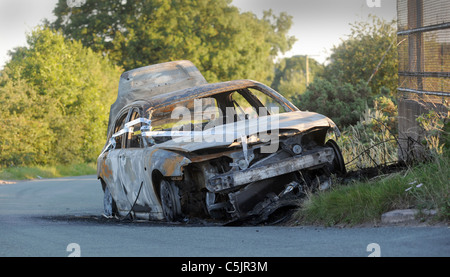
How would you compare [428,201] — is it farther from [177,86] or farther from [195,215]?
[177,86]

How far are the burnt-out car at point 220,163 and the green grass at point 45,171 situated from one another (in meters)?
21.0

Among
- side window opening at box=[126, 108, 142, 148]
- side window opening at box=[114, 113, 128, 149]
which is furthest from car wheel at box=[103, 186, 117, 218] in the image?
side window opening at box=[126, 108, 142, 148]

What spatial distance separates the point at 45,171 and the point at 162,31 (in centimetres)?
2125

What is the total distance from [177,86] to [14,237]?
5.16m

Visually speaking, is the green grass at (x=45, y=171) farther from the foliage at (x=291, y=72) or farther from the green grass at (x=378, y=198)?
the foliage at (x=291, y=72)

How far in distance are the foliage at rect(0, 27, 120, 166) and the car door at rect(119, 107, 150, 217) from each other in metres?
25.0

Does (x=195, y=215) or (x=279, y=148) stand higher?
(x=279, y=148)

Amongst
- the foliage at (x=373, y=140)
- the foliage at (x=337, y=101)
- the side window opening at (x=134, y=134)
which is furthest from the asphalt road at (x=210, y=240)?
the foliage at (x=337, y=101)

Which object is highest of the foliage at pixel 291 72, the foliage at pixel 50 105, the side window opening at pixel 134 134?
the side window opening at pixel 134 134

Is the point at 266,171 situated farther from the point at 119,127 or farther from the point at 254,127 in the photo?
the point at 119,127

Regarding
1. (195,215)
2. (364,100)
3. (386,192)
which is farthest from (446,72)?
(364,100)

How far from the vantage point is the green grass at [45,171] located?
3141 cm

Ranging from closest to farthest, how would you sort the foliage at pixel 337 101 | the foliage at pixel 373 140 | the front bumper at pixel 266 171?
the front bumper at pixel 266 171 → the foliage at pixel 373 140 → the foliage at pixel 337 101

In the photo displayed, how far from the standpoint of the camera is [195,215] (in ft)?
31.4
